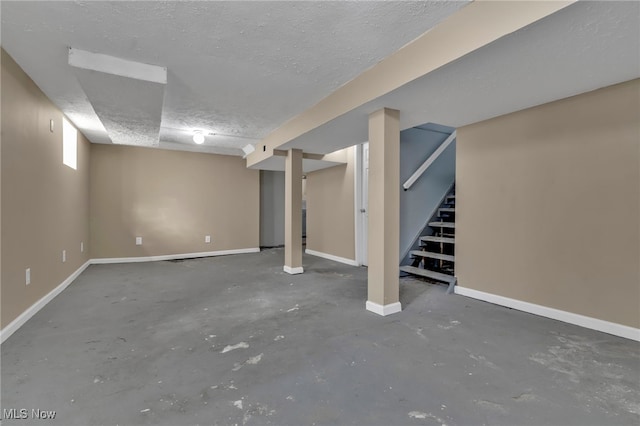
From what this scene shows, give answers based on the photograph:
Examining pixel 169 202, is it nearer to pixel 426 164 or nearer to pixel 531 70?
pixel 426 164

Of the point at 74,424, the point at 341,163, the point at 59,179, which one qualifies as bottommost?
the point at 74,424

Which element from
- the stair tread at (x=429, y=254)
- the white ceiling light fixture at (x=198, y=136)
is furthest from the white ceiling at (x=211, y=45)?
the stair tread at (x=429, y=254)

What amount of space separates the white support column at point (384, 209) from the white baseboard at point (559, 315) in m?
1.05

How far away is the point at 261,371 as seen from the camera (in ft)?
5.55

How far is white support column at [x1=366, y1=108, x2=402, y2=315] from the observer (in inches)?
102

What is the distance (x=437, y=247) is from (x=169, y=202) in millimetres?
4960

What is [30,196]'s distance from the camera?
8.37 ft

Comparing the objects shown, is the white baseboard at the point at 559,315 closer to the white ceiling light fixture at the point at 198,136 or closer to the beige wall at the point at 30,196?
the white ceiling light fixture at the point at 198,136

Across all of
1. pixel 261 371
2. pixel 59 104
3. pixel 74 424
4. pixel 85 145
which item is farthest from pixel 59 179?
pixel 261 371

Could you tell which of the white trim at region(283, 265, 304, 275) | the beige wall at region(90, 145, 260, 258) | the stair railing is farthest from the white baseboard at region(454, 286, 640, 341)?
the beige wall at region(90, 145, 260, 258)

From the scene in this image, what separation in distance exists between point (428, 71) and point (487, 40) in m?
0.38

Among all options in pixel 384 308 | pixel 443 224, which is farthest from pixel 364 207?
pixel 384 308

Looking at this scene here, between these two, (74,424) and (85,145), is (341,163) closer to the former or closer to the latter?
(85,145)

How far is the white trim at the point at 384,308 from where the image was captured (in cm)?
259
